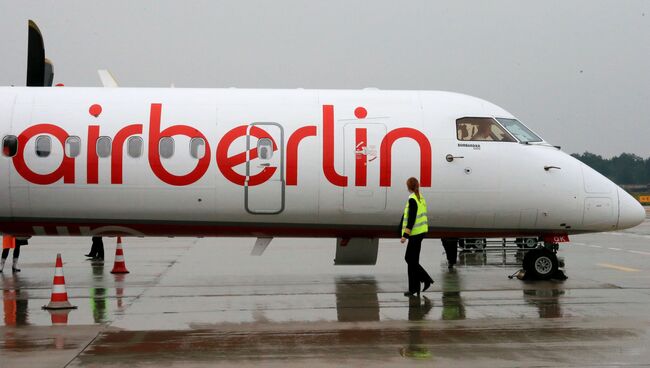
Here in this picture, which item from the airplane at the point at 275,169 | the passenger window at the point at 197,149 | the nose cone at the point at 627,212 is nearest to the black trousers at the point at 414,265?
the airplane at the point at 275,169

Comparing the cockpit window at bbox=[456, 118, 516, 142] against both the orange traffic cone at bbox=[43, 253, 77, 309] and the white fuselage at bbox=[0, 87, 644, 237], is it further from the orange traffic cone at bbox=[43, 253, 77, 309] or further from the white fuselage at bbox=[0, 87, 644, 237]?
the orange traffic cone at bbox=[43, 253, 77, 309]

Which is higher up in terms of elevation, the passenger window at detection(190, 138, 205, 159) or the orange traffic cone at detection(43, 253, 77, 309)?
the passenger window at detection(190, 138, 205, 159)

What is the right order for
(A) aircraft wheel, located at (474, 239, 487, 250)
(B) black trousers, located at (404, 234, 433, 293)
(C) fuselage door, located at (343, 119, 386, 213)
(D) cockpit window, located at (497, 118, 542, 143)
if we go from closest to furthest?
1. (B) black trousers, located at (404, 234, 433, 293)
2. (C) fuselage door, located at (343, 119, 386, 213)
3. (D) cockpit window, located at (497, 118, 542, 143)
4. (A) aircraft wheel, located at (474, 239, 487, 250)

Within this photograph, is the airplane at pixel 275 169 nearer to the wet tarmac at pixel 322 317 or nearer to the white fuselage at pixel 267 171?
the white fuselage at pixel 267 171

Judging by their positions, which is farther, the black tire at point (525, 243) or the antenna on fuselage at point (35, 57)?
the black tire at point (525, 243)

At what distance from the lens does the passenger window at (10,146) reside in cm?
1550

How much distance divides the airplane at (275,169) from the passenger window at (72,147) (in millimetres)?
26

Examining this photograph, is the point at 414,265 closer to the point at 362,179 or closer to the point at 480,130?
the point at 362,179

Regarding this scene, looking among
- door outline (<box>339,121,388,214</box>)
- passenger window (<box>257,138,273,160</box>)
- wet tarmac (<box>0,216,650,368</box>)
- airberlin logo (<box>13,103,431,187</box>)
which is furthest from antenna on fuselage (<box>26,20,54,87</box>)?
door outline (<box>339,121,388,214</box>)

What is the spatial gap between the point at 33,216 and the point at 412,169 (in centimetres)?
710

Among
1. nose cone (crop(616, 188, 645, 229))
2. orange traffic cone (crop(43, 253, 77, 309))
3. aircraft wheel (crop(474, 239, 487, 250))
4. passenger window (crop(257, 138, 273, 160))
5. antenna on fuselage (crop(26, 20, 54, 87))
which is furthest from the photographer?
aircraft wheel (crop(474, 239, 487, 250))

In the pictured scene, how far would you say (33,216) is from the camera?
1562cm

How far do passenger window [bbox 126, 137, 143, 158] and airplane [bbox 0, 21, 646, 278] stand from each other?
0.03 metres

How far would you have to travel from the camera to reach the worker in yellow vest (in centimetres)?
1405
